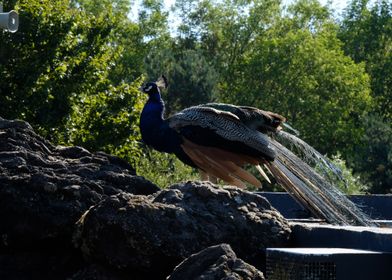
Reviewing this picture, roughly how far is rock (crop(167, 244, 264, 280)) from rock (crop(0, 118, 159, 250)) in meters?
1.14

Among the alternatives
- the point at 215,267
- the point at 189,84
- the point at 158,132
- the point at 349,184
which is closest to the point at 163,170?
the point at 349,184

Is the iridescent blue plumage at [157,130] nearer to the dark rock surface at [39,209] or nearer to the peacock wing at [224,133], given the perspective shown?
the peacock wing at [224,133]

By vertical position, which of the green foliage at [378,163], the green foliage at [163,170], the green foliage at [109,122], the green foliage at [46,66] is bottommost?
the green foliage at [378,163]

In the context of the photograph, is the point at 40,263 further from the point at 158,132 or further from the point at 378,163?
the point at 378,163

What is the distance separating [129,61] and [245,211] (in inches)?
1494

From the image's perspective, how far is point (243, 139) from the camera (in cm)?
931

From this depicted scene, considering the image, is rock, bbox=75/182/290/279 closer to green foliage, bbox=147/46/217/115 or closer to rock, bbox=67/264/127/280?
rock, bbox=67/264/127/280

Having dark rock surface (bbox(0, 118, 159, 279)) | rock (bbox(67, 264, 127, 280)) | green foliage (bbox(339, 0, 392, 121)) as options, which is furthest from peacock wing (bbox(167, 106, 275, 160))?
green foliage (bbox(339, 0, 392, 121))

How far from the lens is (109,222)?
5.87 meters

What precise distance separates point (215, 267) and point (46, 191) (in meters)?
1.53

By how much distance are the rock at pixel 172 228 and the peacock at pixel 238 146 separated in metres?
2.00

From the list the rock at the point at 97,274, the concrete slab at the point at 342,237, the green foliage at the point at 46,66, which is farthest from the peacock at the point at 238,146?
the green foliage at the point at 46,66

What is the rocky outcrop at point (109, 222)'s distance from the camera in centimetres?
588

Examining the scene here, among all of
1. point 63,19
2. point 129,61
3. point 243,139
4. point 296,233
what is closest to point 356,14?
point 129,61
